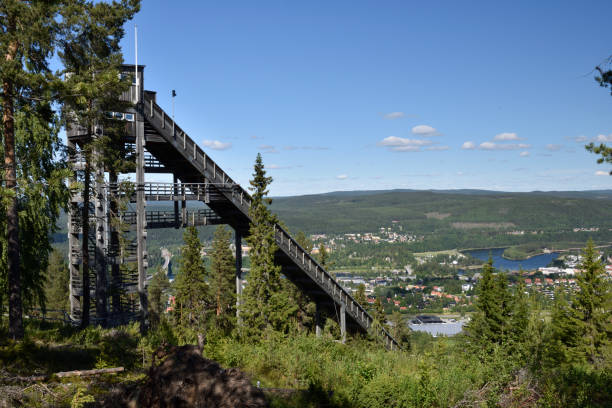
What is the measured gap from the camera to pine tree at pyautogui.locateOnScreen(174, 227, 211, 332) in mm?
33125

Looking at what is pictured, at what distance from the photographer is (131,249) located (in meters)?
18.5

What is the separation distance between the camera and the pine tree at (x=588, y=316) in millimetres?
22703

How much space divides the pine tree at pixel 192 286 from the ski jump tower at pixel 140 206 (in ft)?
39.9

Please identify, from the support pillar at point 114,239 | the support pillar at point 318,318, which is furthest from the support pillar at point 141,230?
the support pillar at point 318,318

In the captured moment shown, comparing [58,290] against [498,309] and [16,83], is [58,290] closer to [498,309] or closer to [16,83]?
[16,83]

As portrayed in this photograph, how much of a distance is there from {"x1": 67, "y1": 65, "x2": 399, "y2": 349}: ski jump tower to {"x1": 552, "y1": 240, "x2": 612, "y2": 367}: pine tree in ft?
50.0

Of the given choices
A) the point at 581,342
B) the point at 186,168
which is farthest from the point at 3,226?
the point at 581,342

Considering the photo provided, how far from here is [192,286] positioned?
33844 millimetres

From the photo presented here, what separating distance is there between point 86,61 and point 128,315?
1055 cm

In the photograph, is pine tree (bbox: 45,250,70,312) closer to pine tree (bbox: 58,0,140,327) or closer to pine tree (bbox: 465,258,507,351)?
pine tree (bbox: 58,0,140,327)

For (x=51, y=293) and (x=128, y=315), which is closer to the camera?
(x=128, y=315)

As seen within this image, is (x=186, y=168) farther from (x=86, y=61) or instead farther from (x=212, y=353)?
(x=212, y=353)

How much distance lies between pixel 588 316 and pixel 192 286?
27.8m

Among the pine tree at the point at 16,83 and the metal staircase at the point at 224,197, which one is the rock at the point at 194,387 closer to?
the pine tree at the point at 16,83
